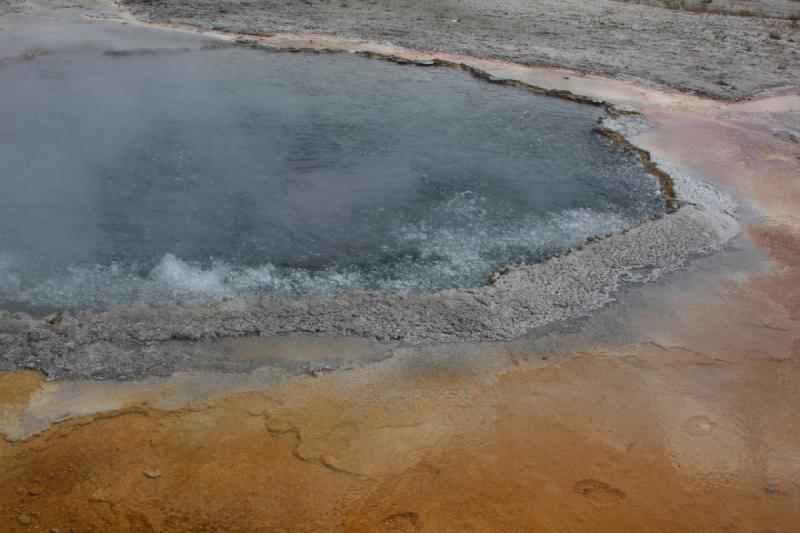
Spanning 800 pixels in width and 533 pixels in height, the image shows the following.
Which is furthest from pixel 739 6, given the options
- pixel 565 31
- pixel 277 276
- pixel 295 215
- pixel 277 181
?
pixel 277 276

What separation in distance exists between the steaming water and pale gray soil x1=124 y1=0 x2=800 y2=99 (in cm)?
211

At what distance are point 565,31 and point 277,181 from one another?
778 centimetres

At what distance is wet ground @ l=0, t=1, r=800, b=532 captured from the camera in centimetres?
298

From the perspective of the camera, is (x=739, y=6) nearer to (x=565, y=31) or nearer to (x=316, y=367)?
(x=565, y=31)

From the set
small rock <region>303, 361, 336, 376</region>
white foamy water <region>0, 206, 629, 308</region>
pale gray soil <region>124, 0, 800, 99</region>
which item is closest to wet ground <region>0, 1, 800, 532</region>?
small rock <region>303, 361, 336, 376</region>

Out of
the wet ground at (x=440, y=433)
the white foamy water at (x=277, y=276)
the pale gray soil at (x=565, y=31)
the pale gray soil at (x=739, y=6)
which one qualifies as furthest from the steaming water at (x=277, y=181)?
the pale gray soil at (x=739, y=6)

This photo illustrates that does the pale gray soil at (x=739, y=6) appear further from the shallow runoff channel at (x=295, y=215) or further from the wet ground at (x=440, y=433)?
the wet ground at (x=440, y=433)

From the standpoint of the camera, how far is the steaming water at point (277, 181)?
4.62 meters

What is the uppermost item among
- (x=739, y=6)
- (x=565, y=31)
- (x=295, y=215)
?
(x=739, y=6)

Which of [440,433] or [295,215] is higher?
[295,215]

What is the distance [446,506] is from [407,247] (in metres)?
2.43

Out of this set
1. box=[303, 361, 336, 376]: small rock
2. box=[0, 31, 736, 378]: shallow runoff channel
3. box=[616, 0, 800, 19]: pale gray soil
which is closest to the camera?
box=[303, 361, 336, 376]: small rock

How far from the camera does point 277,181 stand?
228 inches

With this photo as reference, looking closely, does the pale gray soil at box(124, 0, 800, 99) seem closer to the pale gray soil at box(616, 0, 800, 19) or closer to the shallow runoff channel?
the pale gray soil at box(616, 0, 800, 19)
